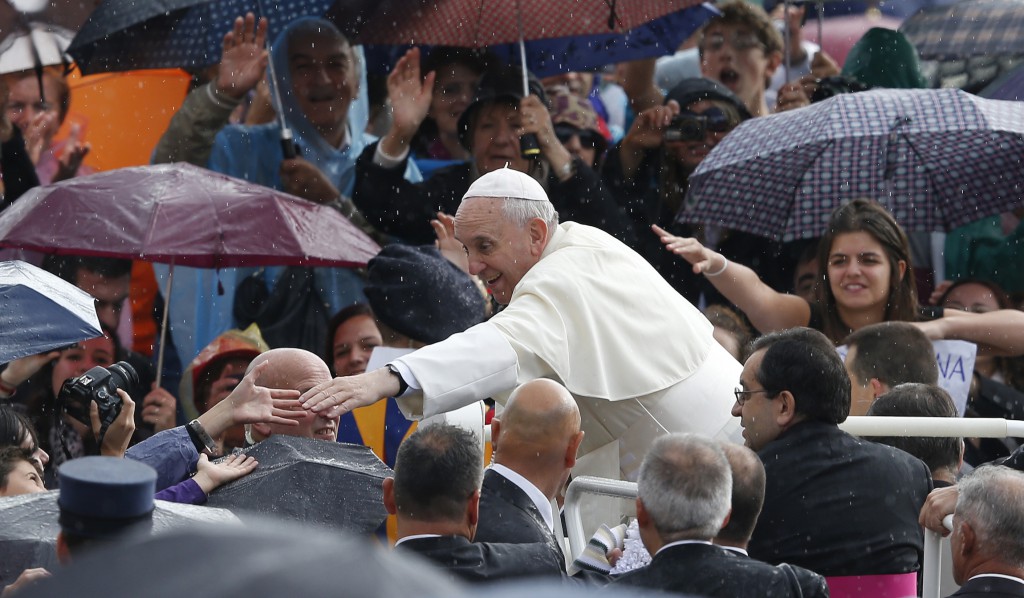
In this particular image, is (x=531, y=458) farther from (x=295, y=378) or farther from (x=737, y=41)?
(x=737, y=41)

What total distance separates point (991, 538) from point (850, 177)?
12.5 feet

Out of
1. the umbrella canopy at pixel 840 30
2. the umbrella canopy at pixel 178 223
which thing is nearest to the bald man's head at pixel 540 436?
the umbrella canopy at pixel 178 223

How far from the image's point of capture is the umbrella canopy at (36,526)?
12.6ft

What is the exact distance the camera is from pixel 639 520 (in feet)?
13.5

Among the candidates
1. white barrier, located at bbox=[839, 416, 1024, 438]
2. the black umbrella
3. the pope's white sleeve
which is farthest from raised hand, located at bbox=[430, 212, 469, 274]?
the black umbrella

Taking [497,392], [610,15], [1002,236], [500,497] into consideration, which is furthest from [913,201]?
[500,497]

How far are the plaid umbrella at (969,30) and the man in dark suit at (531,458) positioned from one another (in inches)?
217

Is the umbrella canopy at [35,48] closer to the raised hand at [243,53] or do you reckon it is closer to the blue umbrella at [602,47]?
the raised hand at [243,53]

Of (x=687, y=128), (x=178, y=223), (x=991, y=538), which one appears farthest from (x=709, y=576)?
(x=687, y=128)

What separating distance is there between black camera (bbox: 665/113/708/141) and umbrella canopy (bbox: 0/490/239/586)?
4.56 metres

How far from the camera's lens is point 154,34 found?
815 centimetres

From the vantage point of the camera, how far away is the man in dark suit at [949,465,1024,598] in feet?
13.8

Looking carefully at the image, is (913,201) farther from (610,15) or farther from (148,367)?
(148,367)

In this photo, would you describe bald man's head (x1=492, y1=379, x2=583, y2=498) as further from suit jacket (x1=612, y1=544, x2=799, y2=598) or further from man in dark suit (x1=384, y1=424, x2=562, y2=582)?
suit jacket (x1=612, y1=544, x2=799, y2=598)
